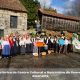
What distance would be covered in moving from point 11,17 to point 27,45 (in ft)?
58.3

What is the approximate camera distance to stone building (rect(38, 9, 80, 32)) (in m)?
55.5

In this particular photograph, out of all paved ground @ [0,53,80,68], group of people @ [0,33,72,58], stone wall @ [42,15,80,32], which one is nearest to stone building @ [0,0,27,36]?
stone wall @ [42,15,80,32]

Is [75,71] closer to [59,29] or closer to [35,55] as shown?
[35,55]

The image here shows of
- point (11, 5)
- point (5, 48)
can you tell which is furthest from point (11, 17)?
point (5, 48)

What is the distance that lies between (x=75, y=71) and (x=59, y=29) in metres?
40.8

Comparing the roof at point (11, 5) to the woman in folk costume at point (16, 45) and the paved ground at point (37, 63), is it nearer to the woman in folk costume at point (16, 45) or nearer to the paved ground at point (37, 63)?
the woman in folk costume at point (16, 45)

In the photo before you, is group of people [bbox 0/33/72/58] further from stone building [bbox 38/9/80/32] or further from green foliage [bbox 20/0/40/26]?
stone building [bbox 38/9/80/32]

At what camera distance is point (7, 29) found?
41.2m

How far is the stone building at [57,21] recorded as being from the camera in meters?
55.5

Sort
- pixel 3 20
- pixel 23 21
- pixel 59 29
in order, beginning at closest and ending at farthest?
pixel 3 20, pixel 23 21, pixel 59 29

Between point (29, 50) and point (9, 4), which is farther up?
point (9, 4)

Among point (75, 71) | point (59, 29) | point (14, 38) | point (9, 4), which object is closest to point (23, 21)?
point (9, 4)

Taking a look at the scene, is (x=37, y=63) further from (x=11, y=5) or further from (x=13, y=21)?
(x=11, y=5)

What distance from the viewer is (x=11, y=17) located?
42.3m
